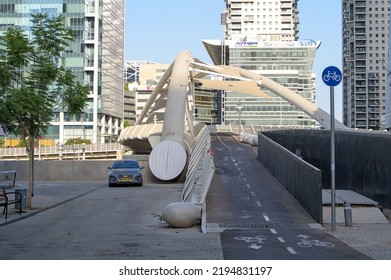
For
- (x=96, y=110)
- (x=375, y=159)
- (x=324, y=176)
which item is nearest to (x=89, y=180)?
(x=324, y=176)

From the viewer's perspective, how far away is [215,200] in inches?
807

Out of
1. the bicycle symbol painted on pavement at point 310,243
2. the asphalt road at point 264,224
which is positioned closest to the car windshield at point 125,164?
the asphalt road at point 264,224

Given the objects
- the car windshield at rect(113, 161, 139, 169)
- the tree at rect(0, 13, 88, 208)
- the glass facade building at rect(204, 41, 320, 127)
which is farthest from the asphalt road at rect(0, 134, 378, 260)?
the glass facade building at rect(204, 41, 320, 127)

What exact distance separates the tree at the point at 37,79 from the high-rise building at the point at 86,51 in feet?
288

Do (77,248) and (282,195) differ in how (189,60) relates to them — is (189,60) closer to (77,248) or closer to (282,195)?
(282,195)

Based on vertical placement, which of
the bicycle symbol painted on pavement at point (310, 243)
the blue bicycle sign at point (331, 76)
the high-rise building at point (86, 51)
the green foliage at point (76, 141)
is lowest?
the bicycle symbol painted on pavement at point (310, 243)

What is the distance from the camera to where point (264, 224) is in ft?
52.1

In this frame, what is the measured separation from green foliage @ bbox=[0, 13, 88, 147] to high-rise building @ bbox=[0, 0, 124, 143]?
8771 centimetres

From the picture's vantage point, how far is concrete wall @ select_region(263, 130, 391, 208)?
19.5m

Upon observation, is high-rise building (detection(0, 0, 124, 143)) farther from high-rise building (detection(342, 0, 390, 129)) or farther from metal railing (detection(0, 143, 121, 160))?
high-rise building (detection(342, 0, 390, 129))

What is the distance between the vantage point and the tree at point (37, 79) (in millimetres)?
20375

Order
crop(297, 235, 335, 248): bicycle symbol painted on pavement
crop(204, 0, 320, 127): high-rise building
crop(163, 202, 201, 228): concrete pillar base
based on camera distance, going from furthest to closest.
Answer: crop(204, 0, 320, 127): high-rise building, crop(163, 202, 201, 228): concrete pillar base, crop(297, 235, 335, 248): bicycle symbol painted on pavement

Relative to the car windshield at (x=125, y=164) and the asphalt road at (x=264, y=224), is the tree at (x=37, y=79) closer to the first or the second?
the asphalt road at (x=264, y=224)

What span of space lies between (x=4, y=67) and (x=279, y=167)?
12.5 metres
